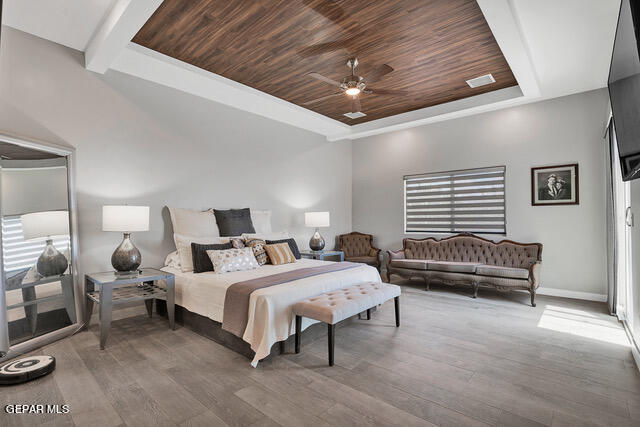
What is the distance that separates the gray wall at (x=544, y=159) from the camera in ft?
15.1

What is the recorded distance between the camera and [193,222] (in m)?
4.30

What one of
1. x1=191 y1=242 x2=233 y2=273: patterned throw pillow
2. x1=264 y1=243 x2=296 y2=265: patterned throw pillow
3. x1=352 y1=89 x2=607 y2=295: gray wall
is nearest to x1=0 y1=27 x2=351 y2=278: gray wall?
Result: x1=191 y1=242 x2=233 y2=273: patterned throw pillow

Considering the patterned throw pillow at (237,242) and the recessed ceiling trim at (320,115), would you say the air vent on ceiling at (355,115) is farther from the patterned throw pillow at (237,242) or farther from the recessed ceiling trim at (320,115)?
the patterned throw pillow at (237,242)

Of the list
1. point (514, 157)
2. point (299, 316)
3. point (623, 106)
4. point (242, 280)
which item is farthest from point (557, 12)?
point (242, 280)

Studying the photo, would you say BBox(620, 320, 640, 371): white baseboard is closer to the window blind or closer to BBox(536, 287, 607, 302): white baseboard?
BBox(536, 287, 607, 302): white baseboard

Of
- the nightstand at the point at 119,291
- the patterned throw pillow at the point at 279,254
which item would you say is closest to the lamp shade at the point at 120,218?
the nightstand at the point at 119,291

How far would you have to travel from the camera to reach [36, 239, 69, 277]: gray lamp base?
3.16 meters

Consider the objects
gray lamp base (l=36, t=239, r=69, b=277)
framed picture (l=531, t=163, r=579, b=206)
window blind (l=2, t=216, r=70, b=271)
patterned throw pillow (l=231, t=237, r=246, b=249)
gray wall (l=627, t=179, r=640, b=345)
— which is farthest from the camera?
framed picture (l=531, t=163, r=579, b=206)

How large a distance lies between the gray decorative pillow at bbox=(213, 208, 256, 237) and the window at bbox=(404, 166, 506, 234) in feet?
10.5

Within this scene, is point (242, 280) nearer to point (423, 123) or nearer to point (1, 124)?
point (1, 124)

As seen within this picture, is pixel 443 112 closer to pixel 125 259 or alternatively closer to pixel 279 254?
pixel 279 254

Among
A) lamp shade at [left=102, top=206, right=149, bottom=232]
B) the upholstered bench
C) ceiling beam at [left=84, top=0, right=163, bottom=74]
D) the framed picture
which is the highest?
ceiling beam at [left=84, top=0, right=163, bottom=74]

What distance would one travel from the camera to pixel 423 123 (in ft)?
19.8

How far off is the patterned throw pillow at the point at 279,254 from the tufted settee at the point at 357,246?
2.36 meters
